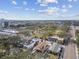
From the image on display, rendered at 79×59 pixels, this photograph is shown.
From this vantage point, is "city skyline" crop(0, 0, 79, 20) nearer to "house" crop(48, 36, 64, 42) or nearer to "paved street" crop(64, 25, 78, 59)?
"house" crop(48, 36, 64, 42)

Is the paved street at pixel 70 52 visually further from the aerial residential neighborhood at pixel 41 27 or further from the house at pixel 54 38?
the house at pixel 54 38

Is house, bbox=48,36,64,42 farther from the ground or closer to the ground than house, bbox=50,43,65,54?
farther from the ground

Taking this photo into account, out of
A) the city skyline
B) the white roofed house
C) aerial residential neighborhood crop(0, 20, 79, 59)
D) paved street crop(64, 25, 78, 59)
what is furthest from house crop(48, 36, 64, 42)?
the white roofed house

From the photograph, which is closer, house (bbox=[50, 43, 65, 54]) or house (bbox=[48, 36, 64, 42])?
house (bbox=[50, 43, 65, 54])

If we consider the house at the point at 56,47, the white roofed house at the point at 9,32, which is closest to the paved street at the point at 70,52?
the house at the point at 56,47

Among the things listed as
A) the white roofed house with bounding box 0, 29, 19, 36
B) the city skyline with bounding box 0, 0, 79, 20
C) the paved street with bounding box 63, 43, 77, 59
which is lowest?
the paved street with bounding box 63, 43, 77, 59

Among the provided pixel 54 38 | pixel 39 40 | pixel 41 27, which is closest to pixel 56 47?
pixel 54 38

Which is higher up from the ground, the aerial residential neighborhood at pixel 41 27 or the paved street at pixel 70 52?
the aerial residential neighborhood at pixel 41 27

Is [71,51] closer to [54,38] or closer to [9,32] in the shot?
[54,38]

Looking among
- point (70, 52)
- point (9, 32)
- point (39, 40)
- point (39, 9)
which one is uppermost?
point (39, 9)
